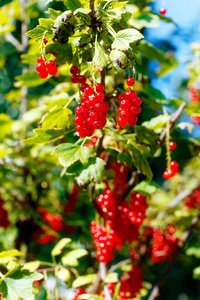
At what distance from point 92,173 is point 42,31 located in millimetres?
597

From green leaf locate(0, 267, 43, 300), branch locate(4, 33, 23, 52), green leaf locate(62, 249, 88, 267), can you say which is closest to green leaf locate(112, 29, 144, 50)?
green leaf locate(0, 267, 43, 300)

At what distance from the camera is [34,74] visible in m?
1.84

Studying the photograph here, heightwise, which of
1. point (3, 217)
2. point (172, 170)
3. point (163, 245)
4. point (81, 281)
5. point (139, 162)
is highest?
point (139, 162)

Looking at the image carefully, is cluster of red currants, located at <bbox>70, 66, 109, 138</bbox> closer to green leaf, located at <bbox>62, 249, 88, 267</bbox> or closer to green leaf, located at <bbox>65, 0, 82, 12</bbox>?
green leaf, located at <bbox>65, 0, 82, 12</bbox>

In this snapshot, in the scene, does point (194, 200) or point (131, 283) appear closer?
point (131, 283)

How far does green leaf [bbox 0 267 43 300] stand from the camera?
109 centimetres

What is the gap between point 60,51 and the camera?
104 centimetres

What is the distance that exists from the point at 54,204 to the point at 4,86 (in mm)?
4215

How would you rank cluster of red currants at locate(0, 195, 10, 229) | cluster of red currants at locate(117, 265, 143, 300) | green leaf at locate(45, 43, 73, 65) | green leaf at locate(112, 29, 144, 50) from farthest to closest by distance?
cluster of red currants at locate(0, 195, 10, 229) → cluster of red currants at locate(117, 265, 143, 300) → green leaf at locate(45, 43, 73, 65) → green leaf at locate(112, 29, 144, 50)

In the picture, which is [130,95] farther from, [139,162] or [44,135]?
[44,135]

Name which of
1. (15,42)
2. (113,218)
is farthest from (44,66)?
(15,42)

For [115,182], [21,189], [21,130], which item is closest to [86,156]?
[115,182]

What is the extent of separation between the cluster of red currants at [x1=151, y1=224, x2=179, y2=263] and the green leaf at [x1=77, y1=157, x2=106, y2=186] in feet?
4.67

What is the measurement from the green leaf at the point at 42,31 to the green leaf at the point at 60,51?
5 cm
